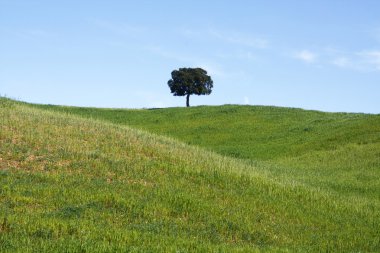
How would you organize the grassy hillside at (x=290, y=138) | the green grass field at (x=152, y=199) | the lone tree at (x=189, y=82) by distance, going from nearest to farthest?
the green grass field at (x=152, y=199)
the grassy hillside at (x=290, y=138)
the lone tree at (x=189, y=82)

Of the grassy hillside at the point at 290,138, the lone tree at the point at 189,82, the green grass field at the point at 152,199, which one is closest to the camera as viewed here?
the green grass field at the point at 152,199

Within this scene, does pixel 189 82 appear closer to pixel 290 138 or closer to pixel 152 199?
pixel 290 138

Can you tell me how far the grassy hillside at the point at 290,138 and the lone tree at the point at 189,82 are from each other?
27266mm

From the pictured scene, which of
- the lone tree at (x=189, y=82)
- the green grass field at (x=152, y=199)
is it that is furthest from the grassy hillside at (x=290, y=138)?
the lone tree at (x=189, y=82)

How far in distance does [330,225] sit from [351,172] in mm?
15672

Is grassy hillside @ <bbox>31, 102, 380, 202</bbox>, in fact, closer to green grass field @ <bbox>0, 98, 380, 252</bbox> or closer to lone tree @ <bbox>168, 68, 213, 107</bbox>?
green grass field @ <bbox>0, 98, 380, 252</bbox>

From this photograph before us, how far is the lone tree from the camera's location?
98.9 metres

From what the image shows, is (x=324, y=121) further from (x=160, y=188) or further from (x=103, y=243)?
(x=103, y=243)

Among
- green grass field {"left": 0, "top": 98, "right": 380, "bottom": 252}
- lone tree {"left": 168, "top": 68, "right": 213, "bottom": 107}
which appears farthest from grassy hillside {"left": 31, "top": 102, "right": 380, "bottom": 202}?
lone tree {"left": 168, "top": 68, "right": 213, "bottom": 107}

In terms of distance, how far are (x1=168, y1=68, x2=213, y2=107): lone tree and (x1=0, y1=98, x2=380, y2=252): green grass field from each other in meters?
66.3

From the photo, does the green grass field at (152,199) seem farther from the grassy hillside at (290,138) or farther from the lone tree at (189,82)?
the lone tree at (189,82)

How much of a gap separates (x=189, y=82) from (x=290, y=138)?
51.8 metres

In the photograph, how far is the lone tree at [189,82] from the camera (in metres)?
98.9

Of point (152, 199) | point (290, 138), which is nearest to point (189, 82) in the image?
point (290, 138)
